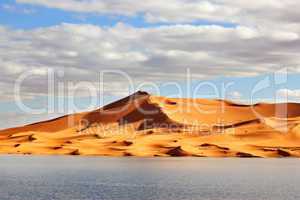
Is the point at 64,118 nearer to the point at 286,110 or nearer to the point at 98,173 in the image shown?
the point at 286,110

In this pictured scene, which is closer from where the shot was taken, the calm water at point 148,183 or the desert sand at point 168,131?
the calm water at point 148,183

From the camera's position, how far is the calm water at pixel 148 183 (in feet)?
169

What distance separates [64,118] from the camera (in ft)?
625

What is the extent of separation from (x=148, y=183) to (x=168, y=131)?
86670 mm

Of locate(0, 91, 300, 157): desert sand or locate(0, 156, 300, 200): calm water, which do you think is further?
locate(0, 91, 300, 157): desert sand

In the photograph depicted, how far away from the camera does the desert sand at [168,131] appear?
404 ft

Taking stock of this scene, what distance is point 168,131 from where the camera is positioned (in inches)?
5851

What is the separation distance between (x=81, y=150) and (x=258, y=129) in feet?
137

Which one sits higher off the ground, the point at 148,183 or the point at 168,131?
the point at 168,131

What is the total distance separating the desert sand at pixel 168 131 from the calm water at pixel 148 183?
126 ft

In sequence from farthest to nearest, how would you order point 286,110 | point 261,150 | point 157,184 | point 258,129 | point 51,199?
point 286,110, point 258,129, point 261,150, point 157,184, point 51,199

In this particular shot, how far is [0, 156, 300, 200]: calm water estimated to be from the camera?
169ft

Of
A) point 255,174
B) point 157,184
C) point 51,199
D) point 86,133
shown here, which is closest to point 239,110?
point 86,133

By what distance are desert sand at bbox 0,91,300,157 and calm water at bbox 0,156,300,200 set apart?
38.5 m
